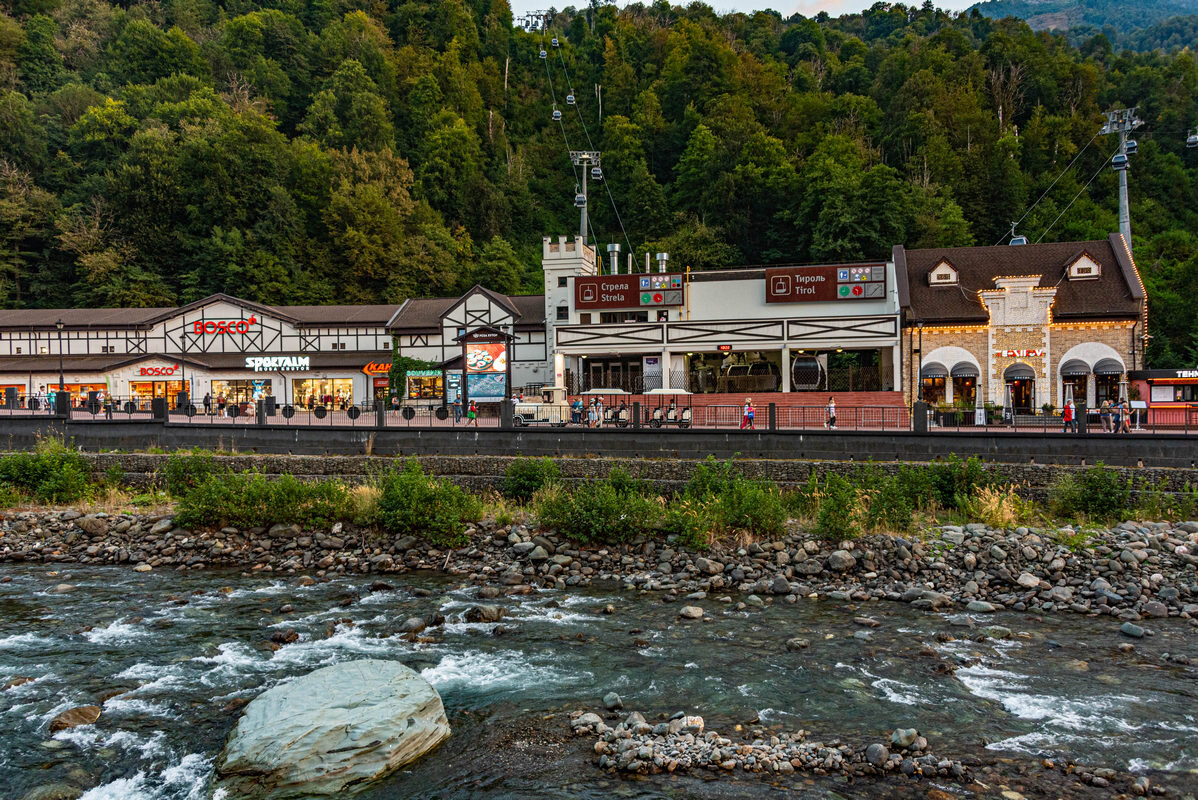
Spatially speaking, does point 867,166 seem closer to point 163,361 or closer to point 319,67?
point 163,361

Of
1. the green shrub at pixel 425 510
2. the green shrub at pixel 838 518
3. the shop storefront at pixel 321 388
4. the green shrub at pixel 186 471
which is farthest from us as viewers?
the shop storefront at pixel 321 388

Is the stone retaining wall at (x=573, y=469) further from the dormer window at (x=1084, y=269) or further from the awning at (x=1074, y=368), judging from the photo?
the dormer window at (x=1084, y=269)

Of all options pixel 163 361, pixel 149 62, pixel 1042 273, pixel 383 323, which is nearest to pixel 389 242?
pixel 383 323

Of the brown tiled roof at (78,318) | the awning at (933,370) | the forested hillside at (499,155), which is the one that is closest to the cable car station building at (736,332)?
the awning at (933,370)

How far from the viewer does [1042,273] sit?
36.3m

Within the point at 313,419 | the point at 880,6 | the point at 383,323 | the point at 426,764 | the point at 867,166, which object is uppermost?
the point at 880,6

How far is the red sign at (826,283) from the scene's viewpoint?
3719 cm

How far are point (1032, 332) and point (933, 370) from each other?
184 inches

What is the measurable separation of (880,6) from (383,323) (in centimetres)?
11556

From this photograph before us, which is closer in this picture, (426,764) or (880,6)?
(426,764)

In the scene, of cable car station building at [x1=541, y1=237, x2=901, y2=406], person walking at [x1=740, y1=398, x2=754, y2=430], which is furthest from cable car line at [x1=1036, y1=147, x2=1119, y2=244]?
person walking at [x1=740, y1=398, x2=754, y2=430]

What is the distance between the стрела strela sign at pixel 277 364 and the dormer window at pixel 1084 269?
45063mm

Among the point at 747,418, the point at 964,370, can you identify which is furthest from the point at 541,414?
the point at 964,370

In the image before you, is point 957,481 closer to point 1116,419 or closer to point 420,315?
point 1116,419
